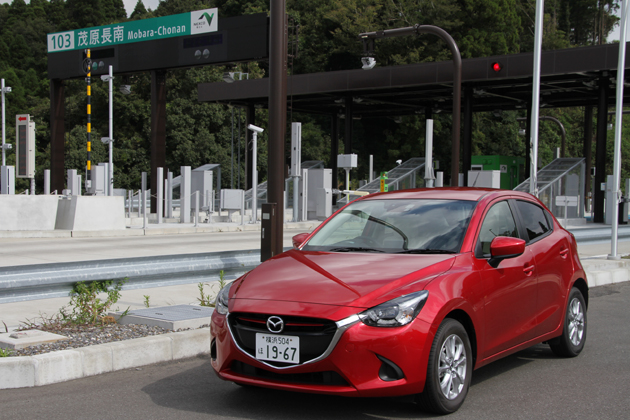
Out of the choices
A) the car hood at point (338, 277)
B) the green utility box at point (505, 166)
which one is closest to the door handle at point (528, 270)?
the car hood at point (338, 277)

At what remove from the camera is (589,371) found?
6.18 metres

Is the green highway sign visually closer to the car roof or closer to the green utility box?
the green utility box

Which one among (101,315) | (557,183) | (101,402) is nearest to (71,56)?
(557,183)

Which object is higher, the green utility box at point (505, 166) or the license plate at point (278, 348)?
the green utility box at point (505, 166)

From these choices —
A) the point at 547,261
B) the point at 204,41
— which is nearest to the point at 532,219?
the point at 547,261

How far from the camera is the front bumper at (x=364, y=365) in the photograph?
14.4ft

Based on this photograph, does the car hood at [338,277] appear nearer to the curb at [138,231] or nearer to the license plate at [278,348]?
the license plate at [278,348]

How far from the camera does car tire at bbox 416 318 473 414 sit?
4633mm

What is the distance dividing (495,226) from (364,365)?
2098mm

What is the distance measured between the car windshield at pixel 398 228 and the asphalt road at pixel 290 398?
46.1 inches

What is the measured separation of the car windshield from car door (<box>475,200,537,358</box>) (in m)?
0.23

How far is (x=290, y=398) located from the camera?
17.1 feet

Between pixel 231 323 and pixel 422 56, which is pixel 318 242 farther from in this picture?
pixel 422 56

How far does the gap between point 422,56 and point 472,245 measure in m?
53.6
